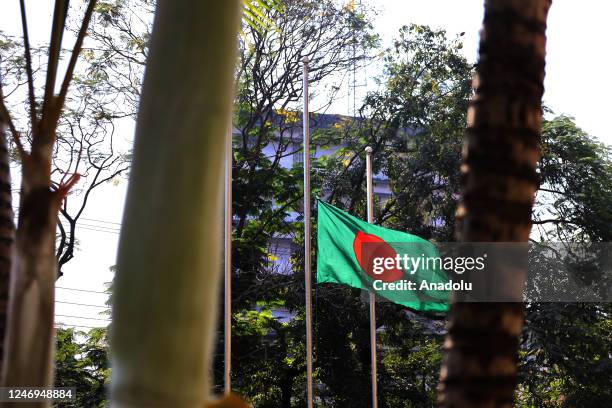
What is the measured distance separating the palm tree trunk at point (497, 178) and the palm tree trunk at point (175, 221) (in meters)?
0.55

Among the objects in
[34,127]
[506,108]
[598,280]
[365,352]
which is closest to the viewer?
[506,108]

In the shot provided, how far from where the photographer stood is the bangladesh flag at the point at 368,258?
8.20 m

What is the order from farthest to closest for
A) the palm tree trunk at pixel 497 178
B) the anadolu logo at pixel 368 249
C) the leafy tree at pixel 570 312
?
the leafy tree at pixel 570 312
the anadolu logo at pixel 368 249
the palm tree trunk at pixel 497 178

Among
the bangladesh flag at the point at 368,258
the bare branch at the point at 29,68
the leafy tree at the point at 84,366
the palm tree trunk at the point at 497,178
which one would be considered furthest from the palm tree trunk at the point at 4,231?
the leafy tree at the point at 84,366

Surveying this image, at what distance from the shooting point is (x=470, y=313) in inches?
50.6

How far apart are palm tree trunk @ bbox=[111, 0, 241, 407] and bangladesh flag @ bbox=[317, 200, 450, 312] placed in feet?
23.9

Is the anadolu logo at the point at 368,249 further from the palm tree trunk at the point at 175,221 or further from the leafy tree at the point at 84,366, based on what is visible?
the palm tree trunk at the point at 175,221

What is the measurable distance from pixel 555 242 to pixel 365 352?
12.5 ft

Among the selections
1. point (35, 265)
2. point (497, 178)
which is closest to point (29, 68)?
point (35, 265)

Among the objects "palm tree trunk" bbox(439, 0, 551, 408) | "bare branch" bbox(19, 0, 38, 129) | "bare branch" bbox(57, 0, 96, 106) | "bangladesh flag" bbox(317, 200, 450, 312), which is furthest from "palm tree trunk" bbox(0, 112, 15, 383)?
"bangladesh flag" bbox(317, 200, 450, 312)

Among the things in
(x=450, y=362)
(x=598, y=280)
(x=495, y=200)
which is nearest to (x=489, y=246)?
(x=495, y=200)

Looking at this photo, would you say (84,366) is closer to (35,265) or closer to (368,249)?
(368,249)

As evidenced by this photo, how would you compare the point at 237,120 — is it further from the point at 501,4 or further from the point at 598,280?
the point at 501,4

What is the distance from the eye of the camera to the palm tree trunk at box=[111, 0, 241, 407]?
2.68 ft
